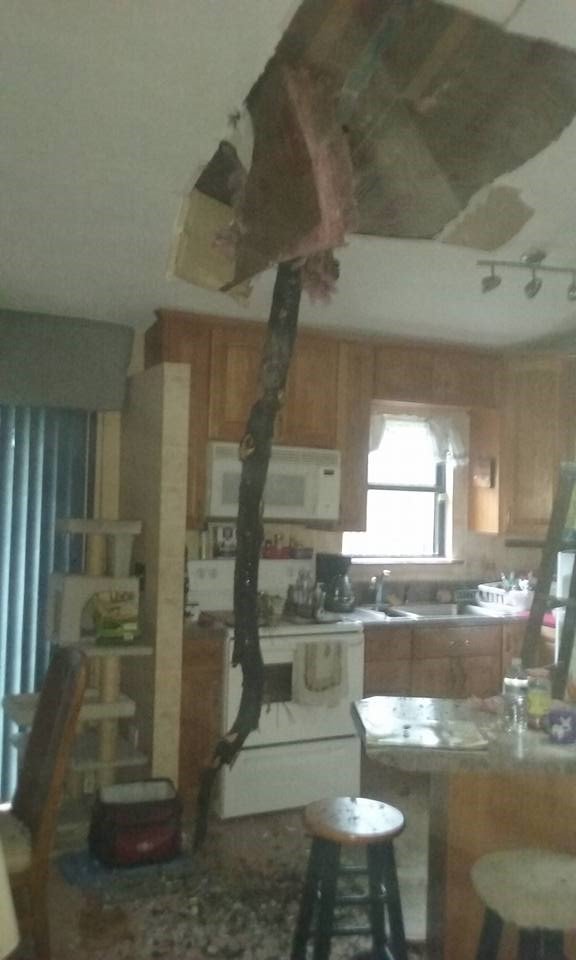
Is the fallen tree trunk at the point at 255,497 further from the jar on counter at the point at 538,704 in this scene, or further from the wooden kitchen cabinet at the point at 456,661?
the wooden kitchen cabinet at the point at 456,661

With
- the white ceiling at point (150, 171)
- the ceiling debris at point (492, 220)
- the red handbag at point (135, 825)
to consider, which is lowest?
the red handbag at point (135, 825)

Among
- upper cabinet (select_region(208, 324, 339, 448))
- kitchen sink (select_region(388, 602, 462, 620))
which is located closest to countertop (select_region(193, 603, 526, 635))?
kitchen sink (select_region(388, 602, 462, 620))

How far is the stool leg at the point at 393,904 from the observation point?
206cm

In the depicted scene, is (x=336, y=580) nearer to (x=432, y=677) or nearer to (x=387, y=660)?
(x=387, y=660)

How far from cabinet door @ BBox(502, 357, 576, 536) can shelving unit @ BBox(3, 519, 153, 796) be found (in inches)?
85.5

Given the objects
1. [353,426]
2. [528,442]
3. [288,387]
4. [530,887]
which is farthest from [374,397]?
[530,887]

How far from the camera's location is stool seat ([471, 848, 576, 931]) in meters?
1.63

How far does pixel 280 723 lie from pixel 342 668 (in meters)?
0.38

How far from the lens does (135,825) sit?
9.91 ft

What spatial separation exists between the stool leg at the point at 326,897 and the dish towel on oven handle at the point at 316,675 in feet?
5.34

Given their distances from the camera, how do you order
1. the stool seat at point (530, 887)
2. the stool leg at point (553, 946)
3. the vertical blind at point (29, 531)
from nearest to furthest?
the stool seat at point (530, 887), the stool leg at point (553, 946), the vertical blind at point (29, 531)

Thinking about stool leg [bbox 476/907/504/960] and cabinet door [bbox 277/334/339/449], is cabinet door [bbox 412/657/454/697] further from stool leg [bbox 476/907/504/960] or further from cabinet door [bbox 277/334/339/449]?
stool leg [bbox 476/907/504/960]

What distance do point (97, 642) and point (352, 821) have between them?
157cm

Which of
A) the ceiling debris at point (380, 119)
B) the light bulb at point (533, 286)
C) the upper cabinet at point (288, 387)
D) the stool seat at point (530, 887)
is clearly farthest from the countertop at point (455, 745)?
the upper cabinet at point (288, 387)
